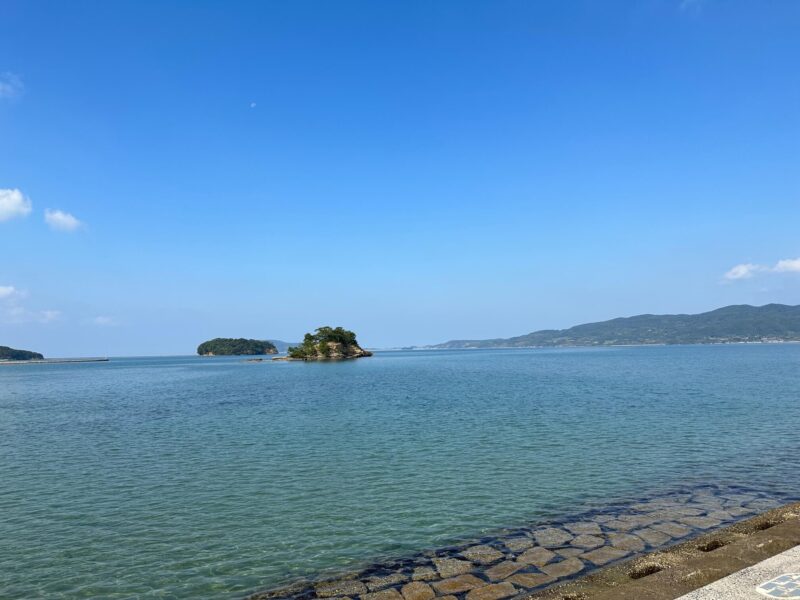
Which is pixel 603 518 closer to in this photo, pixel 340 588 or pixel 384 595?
pixel 384 595

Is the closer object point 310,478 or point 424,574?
point 424,574

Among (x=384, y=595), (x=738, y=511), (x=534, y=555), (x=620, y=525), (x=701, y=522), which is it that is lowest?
(x=738, y=511)

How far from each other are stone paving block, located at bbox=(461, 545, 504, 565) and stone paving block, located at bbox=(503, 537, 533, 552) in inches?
24.3

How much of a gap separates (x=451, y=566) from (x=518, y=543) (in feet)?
9.96

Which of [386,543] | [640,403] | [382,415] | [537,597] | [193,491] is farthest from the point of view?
[640,403]

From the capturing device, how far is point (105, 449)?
35.3 meters

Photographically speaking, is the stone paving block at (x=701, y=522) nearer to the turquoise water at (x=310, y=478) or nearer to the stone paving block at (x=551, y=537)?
the turquoise water at (x=310, y=478)

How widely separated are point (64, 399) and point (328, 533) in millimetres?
76611

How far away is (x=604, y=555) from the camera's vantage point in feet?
50.6

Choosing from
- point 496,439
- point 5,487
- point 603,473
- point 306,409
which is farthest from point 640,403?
point 5,487

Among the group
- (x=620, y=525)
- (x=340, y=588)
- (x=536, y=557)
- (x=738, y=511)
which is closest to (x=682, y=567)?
(x=536, y=557)

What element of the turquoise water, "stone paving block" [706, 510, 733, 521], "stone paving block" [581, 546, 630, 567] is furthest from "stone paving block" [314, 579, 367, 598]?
"stone paving block" [706, 510, 733, 521]

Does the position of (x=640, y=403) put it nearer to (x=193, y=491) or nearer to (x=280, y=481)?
(x=280, y=481)

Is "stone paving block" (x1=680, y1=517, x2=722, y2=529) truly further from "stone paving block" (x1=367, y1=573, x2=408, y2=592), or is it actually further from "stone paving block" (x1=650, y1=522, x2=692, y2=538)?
"stone paving block" (x1=367, y1=573, x2=408, y2=592)
